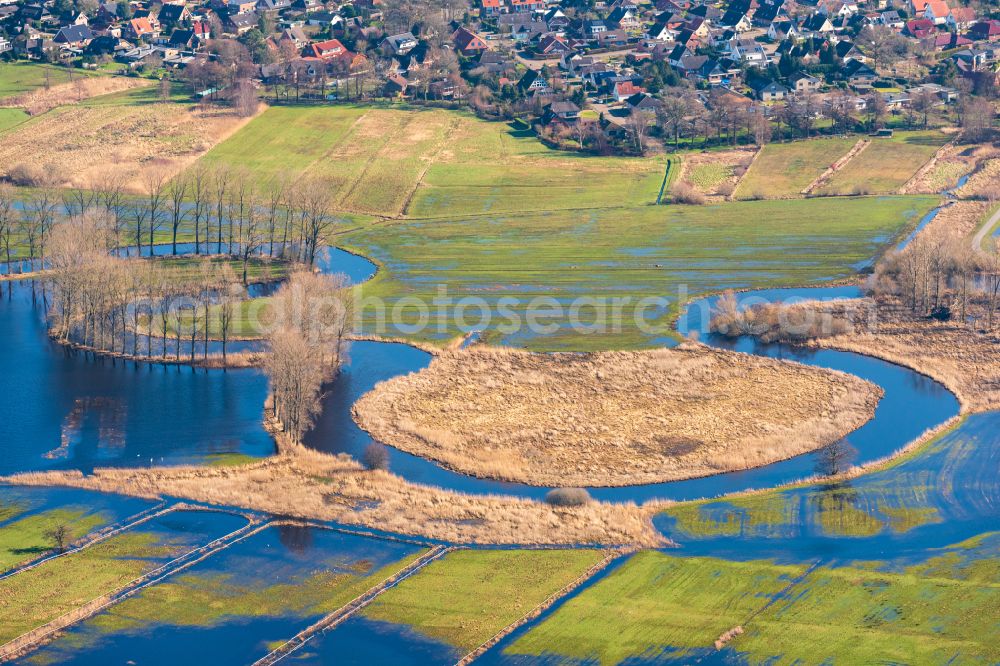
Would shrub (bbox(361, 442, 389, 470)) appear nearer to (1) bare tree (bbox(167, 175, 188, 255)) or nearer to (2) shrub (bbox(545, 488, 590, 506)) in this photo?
(2) shrub (bbox(545, 488, 590, 506))

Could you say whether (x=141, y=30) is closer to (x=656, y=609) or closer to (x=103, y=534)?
(x=103, y=534)

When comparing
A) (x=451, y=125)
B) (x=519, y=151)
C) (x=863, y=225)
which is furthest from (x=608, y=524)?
(x=451, y=125)

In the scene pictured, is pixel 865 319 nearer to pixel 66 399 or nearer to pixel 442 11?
pixel 66 399

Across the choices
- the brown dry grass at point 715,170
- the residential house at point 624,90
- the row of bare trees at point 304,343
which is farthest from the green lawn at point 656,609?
the residential house at point 624,90

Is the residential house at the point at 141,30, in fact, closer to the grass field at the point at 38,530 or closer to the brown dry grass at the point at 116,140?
the brown dry grass at the point at 116,140

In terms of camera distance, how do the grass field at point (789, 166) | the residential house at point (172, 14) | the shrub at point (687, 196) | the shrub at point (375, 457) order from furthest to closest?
the residential house at point (172, 14)
the grass field at point (789, 166)
the shrub at point (687, 196)
the shrub at point (375, 457)

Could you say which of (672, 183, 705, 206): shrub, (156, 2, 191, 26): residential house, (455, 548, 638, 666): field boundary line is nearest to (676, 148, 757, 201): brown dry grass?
(672, 183, 705, 206): shrub
